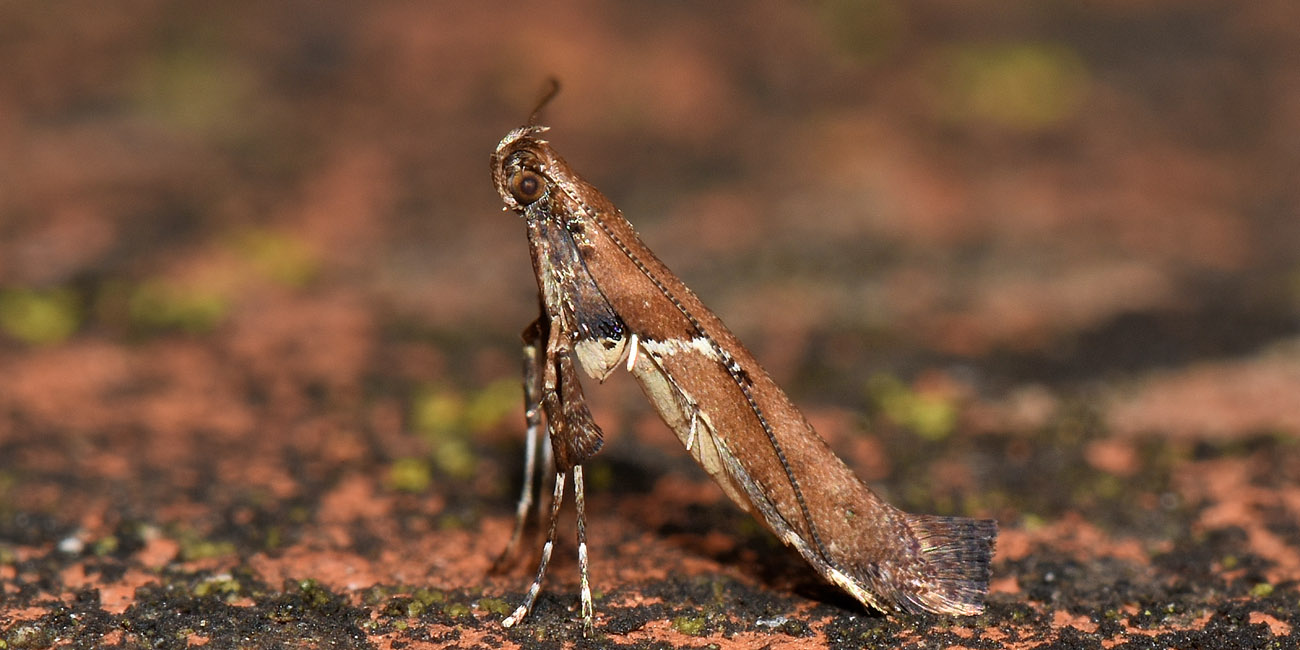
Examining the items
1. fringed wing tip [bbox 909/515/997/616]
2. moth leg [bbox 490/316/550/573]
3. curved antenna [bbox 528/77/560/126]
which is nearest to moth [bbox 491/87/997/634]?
fringed wing tip [bbox 909/515/997/616]

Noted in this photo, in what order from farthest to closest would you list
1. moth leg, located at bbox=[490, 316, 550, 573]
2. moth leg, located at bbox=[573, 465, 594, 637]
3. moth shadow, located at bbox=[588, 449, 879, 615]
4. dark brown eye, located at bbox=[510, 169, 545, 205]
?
1. moth leg, located at bbox=[490, 316, 550, 573]
2. moth shadow, located at bbox=[588, 449, 879, 615]
3. dark brown eye, located at bbox=[510, 169, 545, 205]
4. moth leg, located at bbox=[573, 465, 594, 637]

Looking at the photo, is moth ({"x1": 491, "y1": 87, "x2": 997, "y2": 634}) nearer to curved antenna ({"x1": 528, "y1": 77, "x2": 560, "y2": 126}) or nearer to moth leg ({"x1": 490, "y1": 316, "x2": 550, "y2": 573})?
curved antenna ({"x1": 528, "y1": 77, "x2": 560, "y2": 126})

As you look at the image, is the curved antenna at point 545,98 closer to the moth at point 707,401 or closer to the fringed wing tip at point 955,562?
the moth at point 707,401

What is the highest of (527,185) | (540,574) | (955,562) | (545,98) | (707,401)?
(545,98)

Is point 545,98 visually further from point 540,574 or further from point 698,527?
point 698,527

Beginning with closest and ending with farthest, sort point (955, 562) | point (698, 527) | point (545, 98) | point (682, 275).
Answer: point (955, 562)
point (545, 98)
point (698, 527)
point (682, 275)

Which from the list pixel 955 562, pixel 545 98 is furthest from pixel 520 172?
pixel 955 562

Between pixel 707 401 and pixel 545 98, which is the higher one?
pixel 545 98
